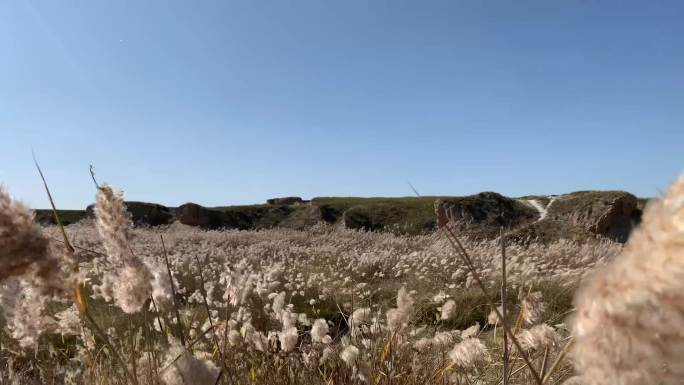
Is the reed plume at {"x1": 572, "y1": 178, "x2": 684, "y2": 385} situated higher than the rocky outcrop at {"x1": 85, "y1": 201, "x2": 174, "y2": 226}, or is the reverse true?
the rocky outcrop at {"x1": 85, "y1": 201, "x2": 174, "y2": 226}

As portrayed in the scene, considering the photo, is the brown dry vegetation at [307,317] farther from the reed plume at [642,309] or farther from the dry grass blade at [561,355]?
the reed plume at [642,309]

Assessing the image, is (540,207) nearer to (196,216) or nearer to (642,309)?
(196,216)

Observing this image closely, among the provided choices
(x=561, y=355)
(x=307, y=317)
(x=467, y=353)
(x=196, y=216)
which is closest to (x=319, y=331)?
(x=467, y=353)

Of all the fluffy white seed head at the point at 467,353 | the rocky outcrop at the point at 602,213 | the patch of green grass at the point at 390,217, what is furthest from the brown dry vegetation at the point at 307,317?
the patch of green grass at the point at 390,217

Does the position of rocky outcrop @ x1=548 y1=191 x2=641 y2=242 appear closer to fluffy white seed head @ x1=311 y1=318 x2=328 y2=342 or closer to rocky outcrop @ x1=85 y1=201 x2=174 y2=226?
fluffy white seed head @ x1=311 y1=318 x2=328 y2=342

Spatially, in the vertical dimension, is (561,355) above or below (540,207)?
below

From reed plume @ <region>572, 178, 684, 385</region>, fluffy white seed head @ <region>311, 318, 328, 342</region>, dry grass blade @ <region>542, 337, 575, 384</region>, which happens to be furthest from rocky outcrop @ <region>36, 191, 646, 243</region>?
reed plume @ <region>572, 178, 684, 385</region>

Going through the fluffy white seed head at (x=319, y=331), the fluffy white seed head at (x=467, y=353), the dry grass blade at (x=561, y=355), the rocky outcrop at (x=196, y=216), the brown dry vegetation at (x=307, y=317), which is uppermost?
the rocky outcrop at (x=196, y=216)

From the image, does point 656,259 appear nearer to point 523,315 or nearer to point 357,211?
point 523,315

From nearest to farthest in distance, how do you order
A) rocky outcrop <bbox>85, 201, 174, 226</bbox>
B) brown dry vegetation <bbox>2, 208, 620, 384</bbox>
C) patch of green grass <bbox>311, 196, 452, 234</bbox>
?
brown dry vegetation <bbox>2, 208, 620, 384</bbox>
patch of green grass <bbox>311, 196, 452, 234</bbox>
rocky outcrop <bbox>85, 201, 174, 226</bbox>

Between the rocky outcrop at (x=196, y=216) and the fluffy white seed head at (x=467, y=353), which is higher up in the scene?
the rocky outcrop at (x=196, y=216)

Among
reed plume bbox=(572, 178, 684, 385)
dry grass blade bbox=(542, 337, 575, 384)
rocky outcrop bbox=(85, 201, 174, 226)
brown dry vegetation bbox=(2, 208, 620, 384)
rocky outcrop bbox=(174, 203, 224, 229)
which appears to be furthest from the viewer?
rocky outcrop bbox=(85, 201, 174, 226)

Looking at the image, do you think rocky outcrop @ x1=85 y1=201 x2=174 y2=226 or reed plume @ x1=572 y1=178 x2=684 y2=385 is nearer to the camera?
reed plume @ x1=572 y1=178 x2=684 y2=385

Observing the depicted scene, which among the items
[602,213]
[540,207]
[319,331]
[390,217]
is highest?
[540,207]
